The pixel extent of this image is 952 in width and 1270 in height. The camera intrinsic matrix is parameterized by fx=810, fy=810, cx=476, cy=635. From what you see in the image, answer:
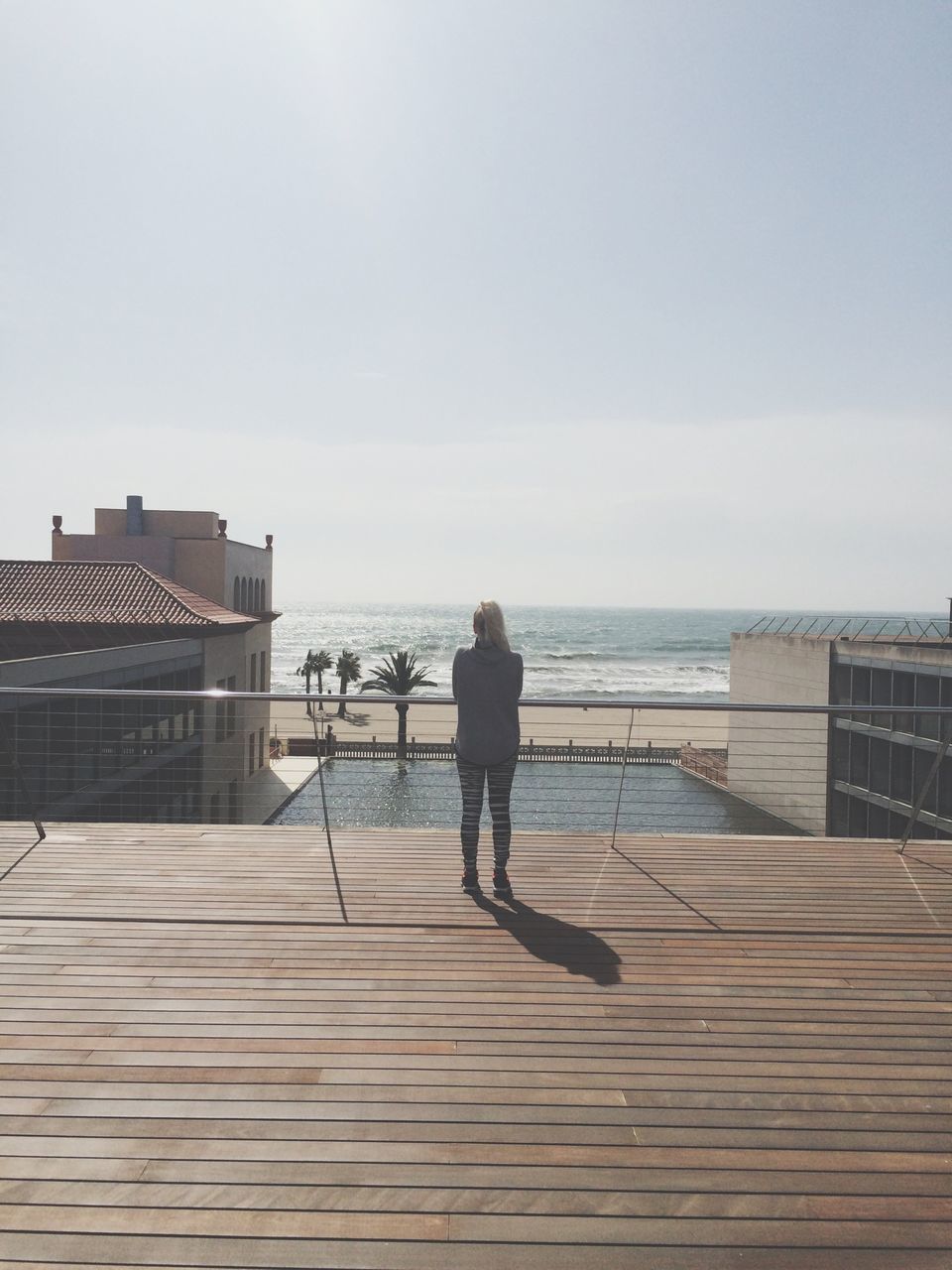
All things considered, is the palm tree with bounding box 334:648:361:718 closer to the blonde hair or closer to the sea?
the sea

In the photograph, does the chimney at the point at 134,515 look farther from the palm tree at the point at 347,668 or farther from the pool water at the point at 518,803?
the palm tree at the point at 347,668

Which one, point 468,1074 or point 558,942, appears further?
point 558,942

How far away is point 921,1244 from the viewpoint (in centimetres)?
200

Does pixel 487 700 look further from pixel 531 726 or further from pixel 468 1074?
pixel 531 726

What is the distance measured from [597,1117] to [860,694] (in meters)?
25.1

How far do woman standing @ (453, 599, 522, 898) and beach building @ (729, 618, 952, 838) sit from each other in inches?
641

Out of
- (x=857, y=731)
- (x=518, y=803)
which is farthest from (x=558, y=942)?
(x=857, y=731)

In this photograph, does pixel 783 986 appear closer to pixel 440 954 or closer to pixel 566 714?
pixel 440 954

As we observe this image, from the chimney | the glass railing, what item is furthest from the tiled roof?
the chimney

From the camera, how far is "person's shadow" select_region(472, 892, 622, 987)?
11.6 feet

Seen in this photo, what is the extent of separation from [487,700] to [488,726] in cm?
15

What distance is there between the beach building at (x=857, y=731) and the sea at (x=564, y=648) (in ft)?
55.3

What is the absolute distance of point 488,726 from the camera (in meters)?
4.47

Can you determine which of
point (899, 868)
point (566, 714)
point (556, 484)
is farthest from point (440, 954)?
point (556, 484)
